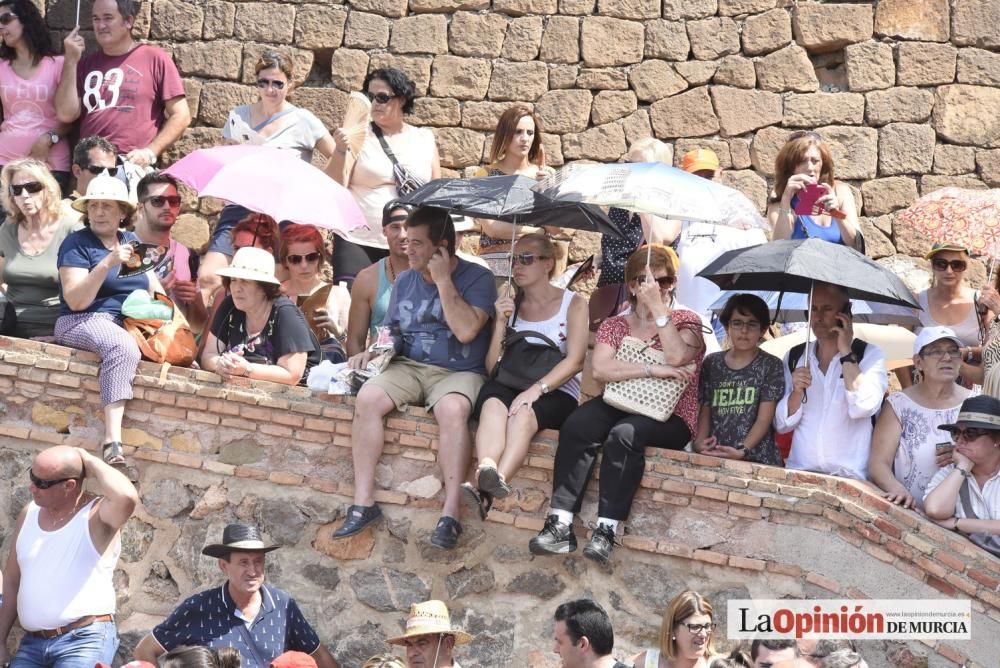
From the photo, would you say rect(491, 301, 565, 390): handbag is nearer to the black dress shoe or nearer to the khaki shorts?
the khaki shorts

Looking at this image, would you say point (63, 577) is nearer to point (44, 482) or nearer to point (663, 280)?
point (44, 482)

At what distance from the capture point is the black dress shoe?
7027 mm

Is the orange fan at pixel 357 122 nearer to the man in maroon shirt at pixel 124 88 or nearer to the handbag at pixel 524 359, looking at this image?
the man in maroon shirt at pixel 124 88

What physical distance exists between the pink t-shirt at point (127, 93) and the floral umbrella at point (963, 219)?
5.09 meters

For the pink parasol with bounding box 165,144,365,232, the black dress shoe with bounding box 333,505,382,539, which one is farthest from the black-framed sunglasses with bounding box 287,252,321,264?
the black dress shoe with bounding box 333,505,382,539

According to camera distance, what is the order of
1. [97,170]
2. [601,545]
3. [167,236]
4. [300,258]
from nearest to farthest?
1. [601,545]
2. [300,258]
3. [167,236]
4. [97,170]

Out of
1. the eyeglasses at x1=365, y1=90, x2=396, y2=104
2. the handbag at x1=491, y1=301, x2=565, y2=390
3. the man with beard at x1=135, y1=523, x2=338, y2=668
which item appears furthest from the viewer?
the eyeglasses at x1=365, y1=90, x2=396, y2=104

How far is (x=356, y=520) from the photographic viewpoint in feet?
23.1

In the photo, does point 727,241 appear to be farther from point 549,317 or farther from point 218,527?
point 218,527

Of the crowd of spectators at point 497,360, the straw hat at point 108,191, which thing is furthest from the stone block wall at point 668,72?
the straw hat at point 108,191

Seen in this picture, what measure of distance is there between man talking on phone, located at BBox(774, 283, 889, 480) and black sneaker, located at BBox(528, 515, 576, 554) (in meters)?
1.12

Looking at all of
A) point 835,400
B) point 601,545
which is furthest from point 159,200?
point 835,400

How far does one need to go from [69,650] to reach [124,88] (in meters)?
4.53

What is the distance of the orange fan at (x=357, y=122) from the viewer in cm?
910
